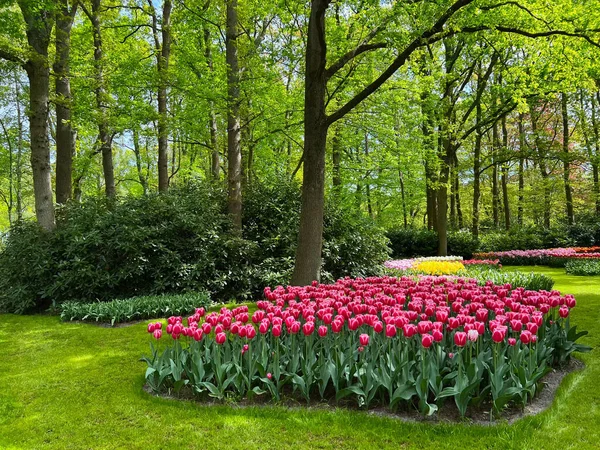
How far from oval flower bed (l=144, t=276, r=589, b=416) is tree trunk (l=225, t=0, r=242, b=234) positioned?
244 inches

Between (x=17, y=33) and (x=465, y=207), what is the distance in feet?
108

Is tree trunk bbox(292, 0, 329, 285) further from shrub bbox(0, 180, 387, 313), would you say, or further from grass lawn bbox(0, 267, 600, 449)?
grass lawn bbox(0, 267, 600, 449)

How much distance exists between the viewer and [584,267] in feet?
47.0

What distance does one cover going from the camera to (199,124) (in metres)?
13.6

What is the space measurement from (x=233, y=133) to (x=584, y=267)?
38.6ft

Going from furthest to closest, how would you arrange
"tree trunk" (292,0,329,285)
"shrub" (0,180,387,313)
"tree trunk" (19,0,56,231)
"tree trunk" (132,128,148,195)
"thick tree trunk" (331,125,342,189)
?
"tree trunk" (132,128,148,195) < "thick tree trunk" (331,125,342,189) < "tree trunk" (19,0,56,231) < "shrub" (0,180,387,313) < "tree trunk" (292,0,329,285)

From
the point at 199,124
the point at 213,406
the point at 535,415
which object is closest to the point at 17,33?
the point at 199,124

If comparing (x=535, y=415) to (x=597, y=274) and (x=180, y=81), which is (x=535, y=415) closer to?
(x=180, y=81)

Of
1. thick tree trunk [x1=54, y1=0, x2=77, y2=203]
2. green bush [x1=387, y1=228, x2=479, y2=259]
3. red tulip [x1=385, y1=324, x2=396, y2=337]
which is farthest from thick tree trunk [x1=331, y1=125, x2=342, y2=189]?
red tulip [x1=385, y1=324, x2=396, y2=337]

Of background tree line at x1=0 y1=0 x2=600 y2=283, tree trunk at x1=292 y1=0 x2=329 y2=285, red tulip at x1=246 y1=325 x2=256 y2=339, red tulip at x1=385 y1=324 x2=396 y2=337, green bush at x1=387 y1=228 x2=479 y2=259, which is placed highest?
background tree line at x1=0 y1=0 x2=600 y2=283

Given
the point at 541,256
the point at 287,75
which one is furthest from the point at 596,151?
the point at 287,75

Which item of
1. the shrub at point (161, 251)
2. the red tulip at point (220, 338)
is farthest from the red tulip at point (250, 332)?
the shrub at point (161, 251)

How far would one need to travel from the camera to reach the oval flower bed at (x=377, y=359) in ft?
12.0

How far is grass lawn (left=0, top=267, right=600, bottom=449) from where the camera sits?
130 inches
